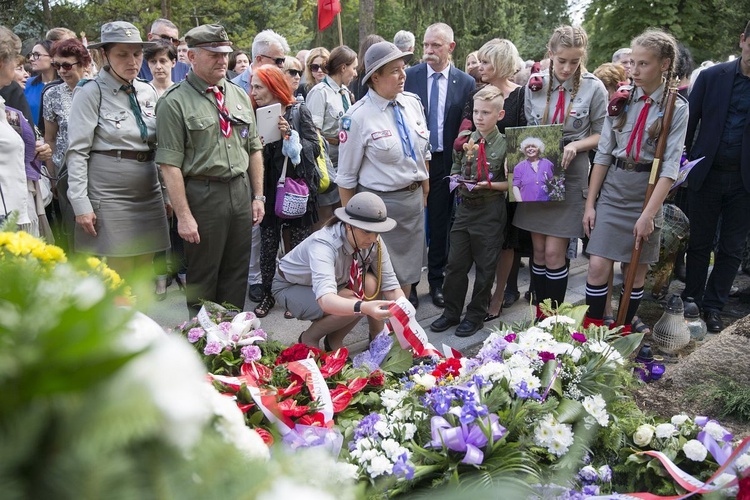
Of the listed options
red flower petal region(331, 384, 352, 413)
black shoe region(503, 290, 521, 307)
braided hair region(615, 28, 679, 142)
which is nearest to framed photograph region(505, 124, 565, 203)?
braided hair region(615, 28, 679, 142)

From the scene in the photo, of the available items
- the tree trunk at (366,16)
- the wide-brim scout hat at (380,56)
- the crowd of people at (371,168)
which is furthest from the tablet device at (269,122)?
the tree trunk at (366,16)

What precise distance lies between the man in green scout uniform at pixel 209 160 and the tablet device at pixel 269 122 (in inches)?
15.1

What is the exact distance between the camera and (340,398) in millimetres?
→ 2637

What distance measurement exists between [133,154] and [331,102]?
2006mm

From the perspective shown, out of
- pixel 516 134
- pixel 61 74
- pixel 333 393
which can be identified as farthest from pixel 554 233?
Result: pixel 61 74

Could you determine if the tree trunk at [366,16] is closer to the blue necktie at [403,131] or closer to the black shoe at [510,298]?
the black shoe at [510,298]

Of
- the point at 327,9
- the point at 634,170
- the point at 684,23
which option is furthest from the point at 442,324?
the point at 684,23

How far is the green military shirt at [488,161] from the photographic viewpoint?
14.5 feet

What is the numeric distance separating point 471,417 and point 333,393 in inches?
27.5

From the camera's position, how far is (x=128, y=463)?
19.9 inches

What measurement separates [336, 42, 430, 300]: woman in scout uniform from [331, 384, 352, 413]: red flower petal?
69.9 inches

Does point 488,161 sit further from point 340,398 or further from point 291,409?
point 291,409

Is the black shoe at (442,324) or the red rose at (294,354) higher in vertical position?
the red rose at (294,354)

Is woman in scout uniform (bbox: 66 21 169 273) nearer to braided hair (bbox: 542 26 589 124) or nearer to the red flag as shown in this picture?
braided hair (bbox: 542 26 589 124)
